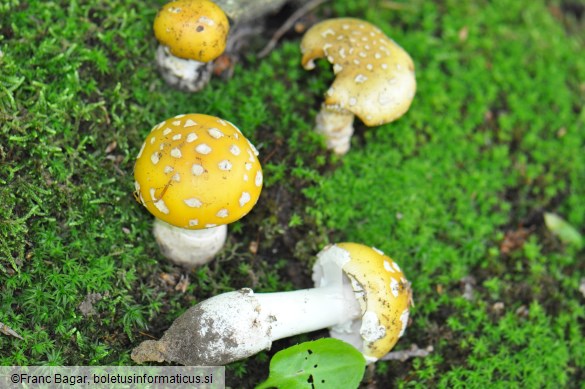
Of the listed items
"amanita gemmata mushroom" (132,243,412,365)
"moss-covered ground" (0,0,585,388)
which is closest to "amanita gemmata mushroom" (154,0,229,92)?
"moss-covered ground" (0,0,585,388)

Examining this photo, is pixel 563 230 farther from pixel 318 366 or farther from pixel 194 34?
pixel 194 34

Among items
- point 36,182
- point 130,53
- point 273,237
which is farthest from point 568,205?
point 36,182

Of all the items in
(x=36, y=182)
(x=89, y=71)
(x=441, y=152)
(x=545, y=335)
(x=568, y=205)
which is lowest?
(x=545, y=335)

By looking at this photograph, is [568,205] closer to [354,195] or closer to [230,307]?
[354,195]

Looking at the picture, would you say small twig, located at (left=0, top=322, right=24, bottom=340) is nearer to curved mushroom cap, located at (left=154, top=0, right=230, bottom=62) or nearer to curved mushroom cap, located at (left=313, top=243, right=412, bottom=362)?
Result: curved mushroom cap, located at (left=313, top=243, right=412, bottom=362)

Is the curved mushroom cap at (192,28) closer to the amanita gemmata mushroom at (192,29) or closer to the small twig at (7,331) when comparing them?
the amanita gemmata mushroom at (192,29)

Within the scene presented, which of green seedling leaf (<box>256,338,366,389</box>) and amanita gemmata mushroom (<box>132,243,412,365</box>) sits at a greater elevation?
amanita gemmata mushroom (<box>132,243,412,365</box>)
